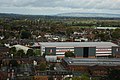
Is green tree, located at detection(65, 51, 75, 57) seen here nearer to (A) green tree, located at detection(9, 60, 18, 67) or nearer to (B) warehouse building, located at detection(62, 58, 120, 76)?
(B) warehouse building, located at detection(62, 58, 120, 76)

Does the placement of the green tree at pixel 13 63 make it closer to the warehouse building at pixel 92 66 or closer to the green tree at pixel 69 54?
the warehouse building at pixel 92 66

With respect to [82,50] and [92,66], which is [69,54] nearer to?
[82,50]

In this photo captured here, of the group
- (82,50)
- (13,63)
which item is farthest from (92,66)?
(82,50)

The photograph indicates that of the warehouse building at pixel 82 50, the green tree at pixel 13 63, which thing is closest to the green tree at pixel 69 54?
the warehouse building at pixel 82 50

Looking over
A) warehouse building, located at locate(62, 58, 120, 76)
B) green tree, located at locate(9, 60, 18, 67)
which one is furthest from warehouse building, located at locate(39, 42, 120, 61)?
green tree, located at locate(9, 60, 18, 67)

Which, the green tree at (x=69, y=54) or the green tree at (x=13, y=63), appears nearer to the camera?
the green tree at (x=13, y=63)

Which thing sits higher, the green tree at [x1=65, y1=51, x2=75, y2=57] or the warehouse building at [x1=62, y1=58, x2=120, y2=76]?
the warehouse building at [x1=62, y1=58, x2=120, y2=76]

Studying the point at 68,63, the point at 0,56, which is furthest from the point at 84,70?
the point at 0,56

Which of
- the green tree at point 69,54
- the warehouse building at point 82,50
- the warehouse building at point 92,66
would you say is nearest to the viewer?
the warehouse building at point 92,66

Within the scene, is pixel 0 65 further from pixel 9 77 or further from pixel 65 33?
pixel 65 33

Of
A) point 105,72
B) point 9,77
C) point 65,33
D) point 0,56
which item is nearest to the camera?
point 9,77

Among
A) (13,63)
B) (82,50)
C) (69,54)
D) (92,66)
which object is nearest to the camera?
(92,66)
